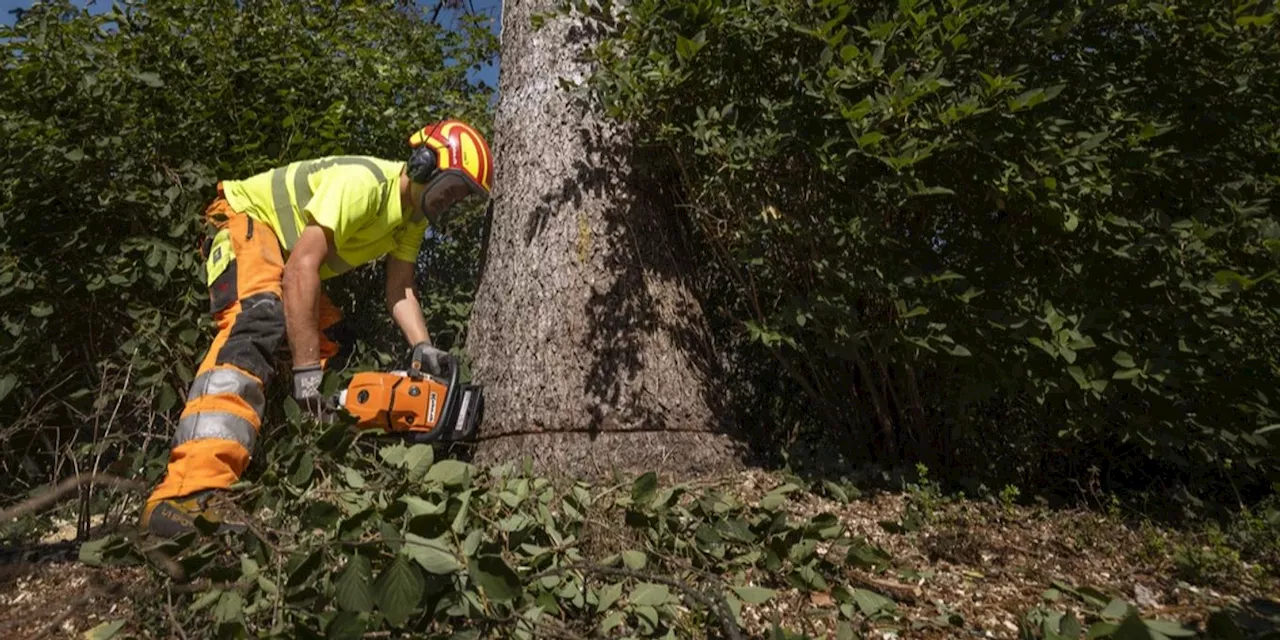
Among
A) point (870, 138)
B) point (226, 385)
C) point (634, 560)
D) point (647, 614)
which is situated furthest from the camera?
point (226, 385)

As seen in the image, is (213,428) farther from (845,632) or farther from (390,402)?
(845,632)

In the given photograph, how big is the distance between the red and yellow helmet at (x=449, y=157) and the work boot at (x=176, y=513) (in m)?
1.51

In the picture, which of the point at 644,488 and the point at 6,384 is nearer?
the point at 644,488

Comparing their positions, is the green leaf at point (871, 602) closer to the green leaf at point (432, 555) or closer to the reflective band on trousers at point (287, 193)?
the green leaf at point (432, 555)

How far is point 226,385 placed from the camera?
9.45 ft

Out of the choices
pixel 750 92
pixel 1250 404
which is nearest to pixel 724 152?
pixel 750 92

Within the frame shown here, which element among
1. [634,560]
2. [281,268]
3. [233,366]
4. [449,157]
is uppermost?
[449,157]

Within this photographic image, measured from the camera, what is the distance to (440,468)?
2.54m

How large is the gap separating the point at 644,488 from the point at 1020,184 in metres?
1.64

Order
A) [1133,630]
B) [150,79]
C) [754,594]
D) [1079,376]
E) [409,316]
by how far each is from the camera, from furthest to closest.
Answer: [409,316]
[150,79]
[1079,376]
[754,594]
[1133,630]

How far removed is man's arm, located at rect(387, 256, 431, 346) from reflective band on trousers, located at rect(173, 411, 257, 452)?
3.51 feet

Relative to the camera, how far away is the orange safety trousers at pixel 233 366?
2.70 metres

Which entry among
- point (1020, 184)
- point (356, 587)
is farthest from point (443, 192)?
point (1020, 184)

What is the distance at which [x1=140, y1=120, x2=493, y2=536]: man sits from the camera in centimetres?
273
